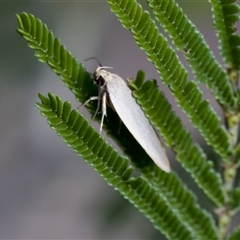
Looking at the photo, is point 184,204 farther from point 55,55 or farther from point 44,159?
point 44,159

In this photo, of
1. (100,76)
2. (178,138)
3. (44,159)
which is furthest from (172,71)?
(44,159)

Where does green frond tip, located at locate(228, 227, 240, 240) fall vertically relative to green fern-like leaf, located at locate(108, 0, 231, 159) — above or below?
below

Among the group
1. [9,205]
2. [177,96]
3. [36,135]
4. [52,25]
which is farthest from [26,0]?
[177,96]

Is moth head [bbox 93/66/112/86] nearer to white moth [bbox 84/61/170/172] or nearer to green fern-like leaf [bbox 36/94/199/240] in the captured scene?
white moth [bbox 84/61/170/172]

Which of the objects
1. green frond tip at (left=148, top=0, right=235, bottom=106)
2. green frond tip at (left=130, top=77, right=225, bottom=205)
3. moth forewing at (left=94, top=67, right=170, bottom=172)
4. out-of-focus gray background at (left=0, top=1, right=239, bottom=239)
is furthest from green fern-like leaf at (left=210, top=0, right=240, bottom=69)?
out-of-focus gray background at (left=0, top=1, right=239, bottom=239)

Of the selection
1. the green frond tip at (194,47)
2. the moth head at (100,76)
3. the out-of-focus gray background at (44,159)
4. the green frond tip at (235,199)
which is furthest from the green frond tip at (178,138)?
the out-of-focus gray background at (44,159)

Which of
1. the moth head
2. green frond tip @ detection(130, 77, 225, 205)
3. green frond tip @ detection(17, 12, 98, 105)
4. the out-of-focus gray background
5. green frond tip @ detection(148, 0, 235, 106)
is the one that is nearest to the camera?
green frond tip @ detection(17, 12, 98, 105)

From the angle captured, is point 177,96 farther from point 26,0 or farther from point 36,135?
point 36,135
